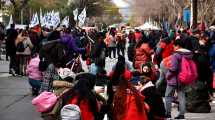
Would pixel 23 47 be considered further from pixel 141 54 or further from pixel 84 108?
pixel 84 108

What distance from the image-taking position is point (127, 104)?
818cm

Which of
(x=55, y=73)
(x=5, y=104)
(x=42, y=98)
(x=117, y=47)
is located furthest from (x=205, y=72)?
(x=117, y=47)

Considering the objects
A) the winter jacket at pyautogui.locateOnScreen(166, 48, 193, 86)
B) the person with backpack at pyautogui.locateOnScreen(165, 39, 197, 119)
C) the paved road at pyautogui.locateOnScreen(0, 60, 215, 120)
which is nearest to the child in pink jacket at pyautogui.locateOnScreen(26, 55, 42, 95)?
the paved road at pyautogui.locateOnScreen(0, 60, 215, 120)

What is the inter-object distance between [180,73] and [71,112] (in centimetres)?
505

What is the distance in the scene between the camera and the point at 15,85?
65.0 ft

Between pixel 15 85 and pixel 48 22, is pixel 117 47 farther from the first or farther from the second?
pixel 15 85

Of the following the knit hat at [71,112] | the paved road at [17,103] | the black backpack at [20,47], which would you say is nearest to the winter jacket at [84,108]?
the knit hat at [71,112]

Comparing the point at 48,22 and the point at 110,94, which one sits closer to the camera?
the point at 110,94

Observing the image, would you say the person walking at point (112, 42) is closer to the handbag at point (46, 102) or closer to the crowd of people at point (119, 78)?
the crowd of people at point (119, 78)

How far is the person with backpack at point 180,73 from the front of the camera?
40.5 ft

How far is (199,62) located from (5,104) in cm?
443

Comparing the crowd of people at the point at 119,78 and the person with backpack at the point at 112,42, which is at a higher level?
the crowd of people at the point at 119,78

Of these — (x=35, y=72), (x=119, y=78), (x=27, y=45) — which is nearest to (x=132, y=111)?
(x=119, y=78)

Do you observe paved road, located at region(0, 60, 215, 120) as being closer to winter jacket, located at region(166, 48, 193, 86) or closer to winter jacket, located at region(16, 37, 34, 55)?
winter jacket, located at region(16, 37, 34, 55)
